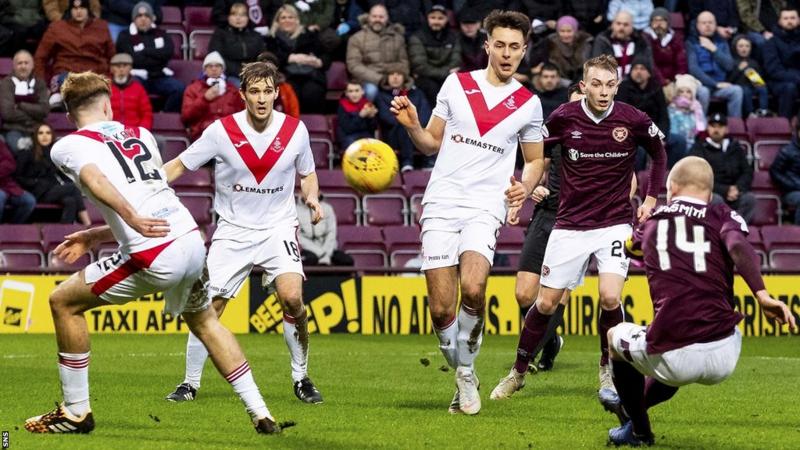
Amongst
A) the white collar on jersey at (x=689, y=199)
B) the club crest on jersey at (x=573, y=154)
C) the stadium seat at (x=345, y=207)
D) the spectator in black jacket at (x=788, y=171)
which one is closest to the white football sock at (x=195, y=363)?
the club crest on jersey at (x=573, y=154)

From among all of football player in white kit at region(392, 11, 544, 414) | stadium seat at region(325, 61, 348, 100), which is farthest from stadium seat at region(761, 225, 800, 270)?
football player in white kit at region(392, 11, 544, 414)

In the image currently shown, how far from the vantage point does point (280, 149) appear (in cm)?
1054

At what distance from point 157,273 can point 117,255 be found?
29 centimetres

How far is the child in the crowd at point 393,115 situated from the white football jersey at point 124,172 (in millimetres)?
12421

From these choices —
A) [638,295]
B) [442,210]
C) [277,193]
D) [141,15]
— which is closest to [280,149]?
[277,193]

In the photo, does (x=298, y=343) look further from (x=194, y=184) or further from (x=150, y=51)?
(x=150, y=51)

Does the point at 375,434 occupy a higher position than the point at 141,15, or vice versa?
the point at 141,15

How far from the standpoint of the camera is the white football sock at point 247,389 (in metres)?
8.12

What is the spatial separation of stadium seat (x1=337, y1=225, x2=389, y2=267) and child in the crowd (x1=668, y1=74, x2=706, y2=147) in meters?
4.81

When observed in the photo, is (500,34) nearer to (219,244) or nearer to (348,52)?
(219,244)

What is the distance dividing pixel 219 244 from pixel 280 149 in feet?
2.73

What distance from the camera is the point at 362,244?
65.3 ft

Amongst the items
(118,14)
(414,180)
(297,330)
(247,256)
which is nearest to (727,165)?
(414,180)

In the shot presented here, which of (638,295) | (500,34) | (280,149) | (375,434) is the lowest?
(638,295)
